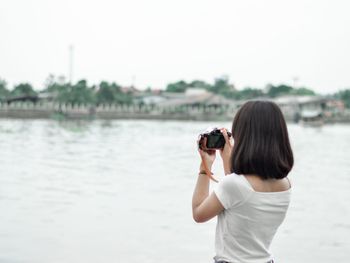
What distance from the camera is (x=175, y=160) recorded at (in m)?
13.3

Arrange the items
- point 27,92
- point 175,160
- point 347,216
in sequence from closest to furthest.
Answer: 1. point 347,216
2. point 175,160
3. point 27,92

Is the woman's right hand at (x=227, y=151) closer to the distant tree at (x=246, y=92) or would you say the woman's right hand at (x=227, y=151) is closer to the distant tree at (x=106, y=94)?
the distant tree at (x=106, y=94)

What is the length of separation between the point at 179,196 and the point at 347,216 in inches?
78.6

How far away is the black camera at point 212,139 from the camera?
1556 mm

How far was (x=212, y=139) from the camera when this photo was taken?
1.58 m

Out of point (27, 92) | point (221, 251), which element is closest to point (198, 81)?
point (27, 92)

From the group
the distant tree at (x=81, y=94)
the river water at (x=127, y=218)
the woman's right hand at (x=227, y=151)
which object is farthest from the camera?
the distant tree at (x=81, y=94)

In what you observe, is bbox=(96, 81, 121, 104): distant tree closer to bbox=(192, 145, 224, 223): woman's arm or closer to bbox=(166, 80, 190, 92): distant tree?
bbox=(166, 80, 190, 92): distant tree

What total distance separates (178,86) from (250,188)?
83.1 m

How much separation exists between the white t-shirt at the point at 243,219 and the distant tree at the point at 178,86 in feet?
269

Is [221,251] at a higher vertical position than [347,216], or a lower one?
higher

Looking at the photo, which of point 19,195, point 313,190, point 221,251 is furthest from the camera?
point 313,190

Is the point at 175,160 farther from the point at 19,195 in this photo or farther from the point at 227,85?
the point at 227,85

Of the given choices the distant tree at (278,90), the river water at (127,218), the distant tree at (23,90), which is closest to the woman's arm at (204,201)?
the river water at (127,218)
